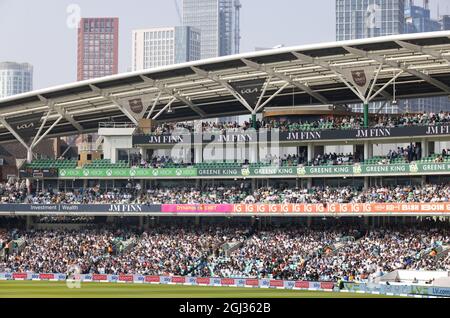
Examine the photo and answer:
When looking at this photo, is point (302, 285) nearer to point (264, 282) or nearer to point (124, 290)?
point (264, 282)

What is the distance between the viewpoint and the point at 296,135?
5981 cm

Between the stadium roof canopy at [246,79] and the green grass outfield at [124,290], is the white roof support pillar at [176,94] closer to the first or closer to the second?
the stadium roof canopy at [246,79]

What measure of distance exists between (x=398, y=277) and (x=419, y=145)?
15.4 meters

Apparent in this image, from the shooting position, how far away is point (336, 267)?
49281mm

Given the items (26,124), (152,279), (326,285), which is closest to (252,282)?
(326,285)

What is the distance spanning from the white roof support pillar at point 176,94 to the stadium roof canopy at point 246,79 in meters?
0.05

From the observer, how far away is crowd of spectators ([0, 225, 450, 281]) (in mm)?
49250

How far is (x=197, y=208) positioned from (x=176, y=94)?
1048 cm

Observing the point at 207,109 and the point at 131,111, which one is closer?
the point at 131,111

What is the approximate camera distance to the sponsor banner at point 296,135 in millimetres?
55953

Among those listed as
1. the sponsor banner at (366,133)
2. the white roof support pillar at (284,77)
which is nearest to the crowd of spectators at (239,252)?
the sponsor banner at (366,133)

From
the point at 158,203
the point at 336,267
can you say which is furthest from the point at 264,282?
the point at 158,203
